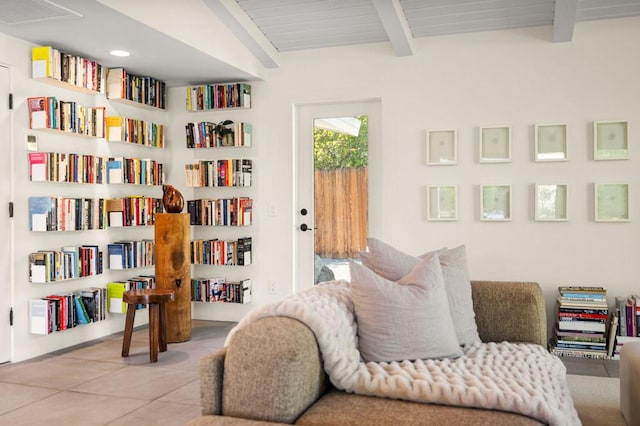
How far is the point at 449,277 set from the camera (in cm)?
292

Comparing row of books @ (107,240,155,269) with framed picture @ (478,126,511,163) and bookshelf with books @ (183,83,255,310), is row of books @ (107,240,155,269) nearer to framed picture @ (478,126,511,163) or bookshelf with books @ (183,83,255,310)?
bookshelf with books @ (183,83,255,310)

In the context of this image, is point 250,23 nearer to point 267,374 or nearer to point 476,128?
point 476,128

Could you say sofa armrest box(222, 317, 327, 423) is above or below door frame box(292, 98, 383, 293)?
below

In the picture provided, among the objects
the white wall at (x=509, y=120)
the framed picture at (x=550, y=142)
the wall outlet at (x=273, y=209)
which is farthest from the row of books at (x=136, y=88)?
the framed picture at (x=550, y=142)

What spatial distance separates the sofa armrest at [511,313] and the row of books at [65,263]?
314 centimetres

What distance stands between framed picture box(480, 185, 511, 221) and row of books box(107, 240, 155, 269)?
9.98 feet

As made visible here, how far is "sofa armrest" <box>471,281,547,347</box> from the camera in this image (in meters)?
2.96

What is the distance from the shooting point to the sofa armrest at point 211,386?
199 centimetres

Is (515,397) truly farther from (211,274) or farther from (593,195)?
(211,274)

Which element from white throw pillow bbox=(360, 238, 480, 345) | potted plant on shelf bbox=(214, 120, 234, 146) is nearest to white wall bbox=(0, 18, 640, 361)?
potted plant on shelf bbox=(214, 120, 234, 146)

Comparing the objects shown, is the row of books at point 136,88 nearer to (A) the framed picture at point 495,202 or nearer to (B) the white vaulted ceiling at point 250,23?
(B) the white vaulted ceiling at point 250,23

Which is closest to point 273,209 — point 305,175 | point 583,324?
point 305,175

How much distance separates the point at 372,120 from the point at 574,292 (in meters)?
2.27

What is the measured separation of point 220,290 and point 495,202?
2.69m
